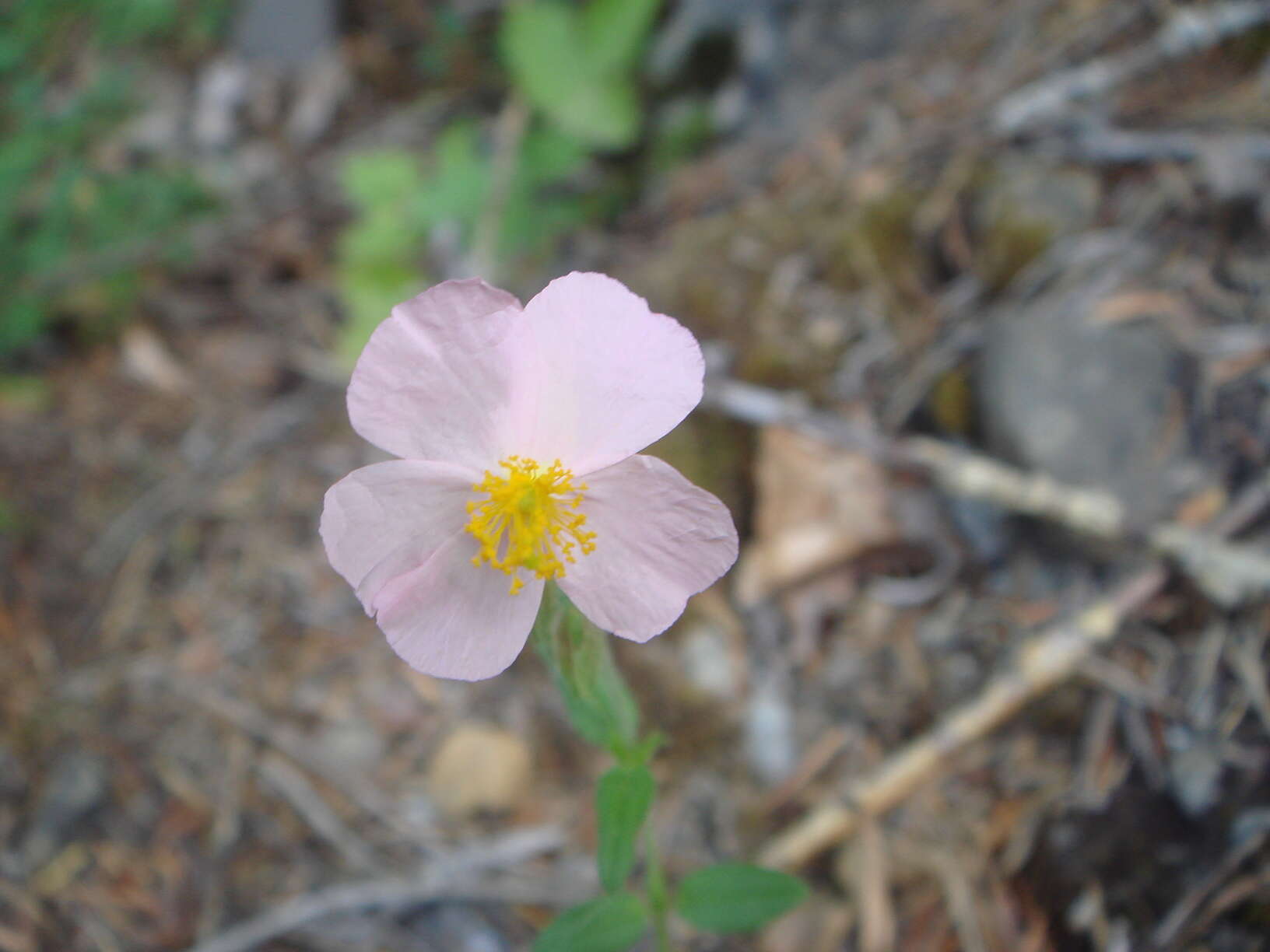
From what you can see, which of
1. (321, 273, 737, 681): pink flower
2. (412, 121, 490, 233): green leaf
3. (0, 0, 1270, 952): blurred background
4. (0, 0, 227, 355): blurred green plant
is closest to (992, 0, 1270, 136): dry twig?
(0, 0, 1270, 952): blurred background

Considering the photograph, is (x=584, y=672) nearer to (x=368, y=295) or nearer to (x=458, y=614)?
(x=458, y=614)

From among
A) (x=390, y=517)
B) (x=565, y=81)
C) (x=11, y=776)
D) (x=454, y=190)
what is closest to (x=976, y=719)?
(x=390, y=517)

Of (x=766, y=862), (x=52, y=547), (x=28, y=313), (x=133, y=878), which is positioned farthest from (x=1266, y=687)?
(x=28, y=313)

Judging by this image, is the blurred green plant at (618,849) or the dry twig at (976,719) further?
the dry twig at (976,719)

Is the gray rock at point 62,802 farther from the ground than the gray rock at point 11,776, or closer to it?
closer to it

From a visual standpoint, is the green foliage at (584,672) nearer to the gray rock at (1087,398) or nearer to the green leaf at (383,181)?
the gray rock at (1087,398)

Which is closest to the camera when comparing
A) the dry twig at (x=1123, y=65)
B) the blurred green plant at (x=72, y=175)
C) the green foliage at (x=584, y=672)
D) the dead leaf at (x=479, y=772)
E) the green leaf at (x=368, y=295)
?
the green foliage at (x=584, y=672)

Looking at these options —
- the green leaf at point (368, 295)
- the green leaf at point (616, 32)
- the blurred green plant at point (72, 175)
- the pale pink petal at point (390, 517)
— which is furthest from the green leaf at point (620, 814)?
the green leaf at point (616, 32)
